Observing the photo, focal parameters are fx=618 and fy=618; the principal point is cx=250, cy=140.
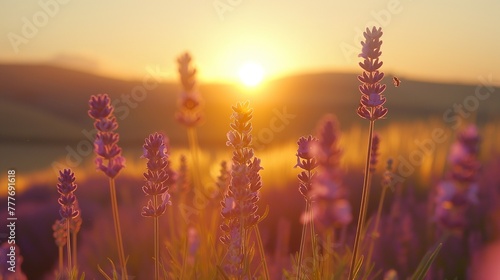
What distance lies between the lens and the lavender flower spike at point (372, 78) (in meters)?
2.57

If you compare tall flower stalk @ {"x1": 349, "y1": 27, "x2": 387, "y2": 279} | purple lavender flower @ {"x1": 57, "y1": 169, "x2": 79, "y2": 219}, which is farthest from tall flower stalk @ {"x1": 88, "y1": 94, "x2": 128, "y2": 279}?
tall flower stalk @ {"x1": 349, "y1": 27, "x2": 387, "y2": 279}

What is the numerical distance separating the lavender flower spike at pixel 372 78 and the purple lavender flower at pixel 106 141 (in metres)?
1.03

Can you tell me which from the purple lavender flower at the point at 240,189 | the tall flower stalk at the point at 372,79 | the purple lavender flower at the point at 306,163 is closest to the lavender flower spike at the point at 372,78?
the tall flower stalk at the point at 372,79

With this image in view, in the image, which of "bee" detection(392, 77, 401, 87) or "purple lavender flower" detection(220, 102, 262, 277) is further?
"bee" detection(392, 77, 401, 87)

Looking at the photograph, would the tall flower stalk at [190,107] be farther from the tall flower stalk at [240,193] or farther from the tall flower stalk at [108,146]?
the tall flower stalk at [108,146]

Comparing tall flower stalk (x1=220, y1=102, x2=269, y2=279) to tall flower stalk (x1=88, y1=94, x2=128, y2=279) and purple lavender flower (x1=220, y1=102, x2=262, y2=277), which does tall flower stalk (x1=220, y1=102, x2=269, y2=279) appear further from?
tall flower stalk (x1=88, y1=94, x2=128, y2=279)

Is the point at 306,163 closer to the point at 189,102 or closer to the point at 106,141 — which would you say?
the point at 189,102

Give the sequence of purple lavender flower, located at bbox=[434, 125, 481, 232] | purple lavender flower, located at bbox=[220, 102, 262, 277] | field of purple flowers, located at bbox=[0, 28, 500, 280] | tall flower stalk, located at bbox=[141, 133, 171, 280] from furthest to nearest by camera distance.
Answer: tall flower stalk, located at bbox=[141, 133, 171, 280] → purple lavender flower, located at bbox=[220, 102, 262, 277] → field of purple flowers, located at bbox=[0, 28, 500, 280] → purple lavender flower, located at bbox=[434, 125, 481, 232]

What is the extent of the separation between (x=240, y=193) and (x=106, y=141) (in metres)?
0.62

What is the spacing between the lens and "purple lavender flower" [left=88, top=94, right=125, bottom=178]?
2576 millimetres

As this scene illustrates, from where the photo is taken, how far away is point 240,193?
7.96 feet

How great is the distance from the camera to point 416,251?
4.44 metres

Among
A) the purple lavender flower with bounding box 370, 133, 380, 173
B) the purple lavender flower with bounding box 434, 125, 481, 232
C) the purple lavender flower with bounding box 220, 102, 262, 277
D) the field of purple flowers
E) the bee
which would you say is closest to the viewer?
the purple lavender flower with bounding box 434, 125, 481, 232

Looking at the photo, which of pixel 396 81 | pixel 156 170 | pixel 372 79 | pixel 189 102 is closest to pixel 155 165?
pixel 156 170
